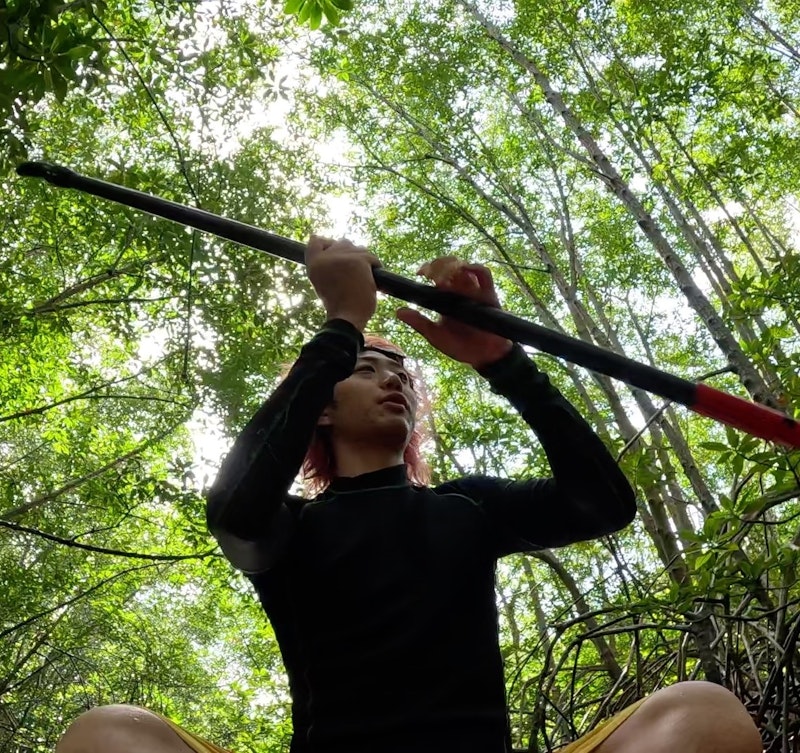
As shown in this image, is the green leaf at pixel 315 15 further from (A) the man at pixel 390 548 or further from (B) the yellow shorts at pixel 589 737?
(B) the yellow shorts at pixel 589 737

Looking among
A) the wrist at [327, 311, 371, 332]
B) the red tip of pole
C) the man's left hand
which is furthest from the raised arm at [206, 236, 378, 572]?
the red tip of pole

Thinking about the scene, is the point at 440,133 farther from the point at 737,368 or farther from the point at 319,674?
the point at 319,674

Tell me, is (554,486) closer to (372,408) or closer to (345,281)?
(372,408)

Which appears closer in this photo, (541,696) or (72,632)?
(541,696)

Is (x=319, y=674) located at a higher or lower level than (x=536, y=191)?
lower

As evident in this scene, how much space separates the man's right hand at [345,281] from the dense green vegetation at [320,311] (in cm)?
88

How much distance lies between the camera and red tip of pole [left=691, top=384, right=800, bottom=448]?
3.40ft

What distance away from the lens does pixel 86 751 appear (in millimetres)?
979

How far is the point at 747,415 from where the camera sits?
40.9 inches

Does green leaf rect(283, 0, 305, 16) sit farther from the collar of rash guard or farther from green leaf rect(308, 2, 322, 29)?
the collar of rash guard

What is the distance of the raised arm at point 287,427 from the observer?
3.60 feet

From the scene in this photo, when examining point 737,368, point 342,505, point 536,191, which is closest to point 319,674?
point 342,505

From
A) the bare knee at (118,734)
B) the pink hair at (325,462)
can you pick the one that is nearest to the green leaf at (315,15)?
the pink hair at (325,462)

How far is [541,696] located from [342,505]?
46.7 inches
